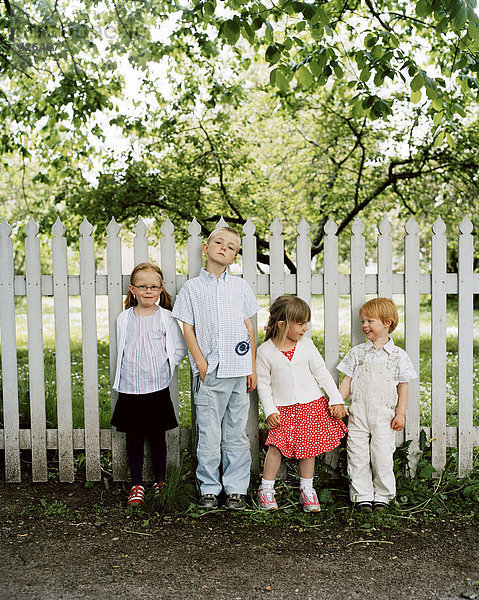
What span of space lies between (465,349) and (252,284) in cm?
159

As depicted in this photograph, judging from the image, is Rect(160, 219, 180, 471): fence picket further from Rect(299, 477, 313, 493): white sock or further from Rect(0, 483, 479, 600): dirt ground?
Rect(299, 477, 313, 493): white sock

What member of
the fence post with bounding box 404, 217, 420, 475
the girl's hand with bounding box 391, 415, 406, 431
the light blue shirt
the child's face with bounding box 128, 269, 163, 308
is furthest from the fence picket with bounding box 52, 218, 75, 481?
the fence post with bounding box 404, 217, 420, 475

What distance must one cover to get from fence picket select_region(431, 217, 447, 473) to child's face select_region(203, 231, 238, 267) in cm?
144

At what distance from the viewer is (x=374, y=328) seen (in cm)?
394

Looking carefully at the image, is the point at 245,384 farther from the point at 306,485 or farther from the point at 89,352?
the point at 89,352

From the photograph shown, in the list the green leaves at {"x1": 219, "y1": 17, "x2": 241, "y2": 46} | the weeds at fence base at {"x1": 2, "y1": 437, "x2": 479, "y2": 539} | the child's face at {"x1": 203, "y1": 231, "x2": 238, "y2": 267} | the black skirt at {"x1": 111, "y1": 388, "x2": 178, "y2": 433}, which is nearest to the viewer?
the weeds at fence base at {"x1": 2, "y1": 437, "x2": 479, "y2": 539}

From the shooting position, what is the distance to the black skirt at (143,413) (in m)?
4.05

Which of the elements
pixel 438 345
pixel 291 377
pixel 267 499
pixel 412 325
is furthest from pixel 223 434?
pixel 438 345

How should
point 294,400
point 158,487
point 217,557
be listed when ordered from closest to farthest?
1. point 217,557
2. point 294,400
3. point 158,487

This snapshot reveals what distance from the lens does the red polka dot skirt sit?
12.8 feet

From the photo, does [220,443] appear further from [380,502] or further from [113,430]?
[380,502]

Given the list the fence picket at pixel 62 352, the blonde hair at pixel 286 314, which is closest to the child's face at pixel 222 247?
the blonde hair at pixel 286 314

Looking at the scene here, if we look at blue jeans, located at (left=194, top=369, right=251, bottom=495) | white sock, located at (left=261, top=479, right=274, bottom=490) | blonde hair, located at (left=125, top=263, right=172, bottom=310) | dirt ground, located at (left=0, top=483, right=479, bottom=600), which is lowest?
dirt ground, located at (left=0, top=483, right=479, bottom=600)

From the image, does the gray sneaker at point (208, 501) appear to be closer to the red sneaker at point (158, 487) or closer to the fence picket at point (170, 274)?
the red sneaker at point (158, 487)
